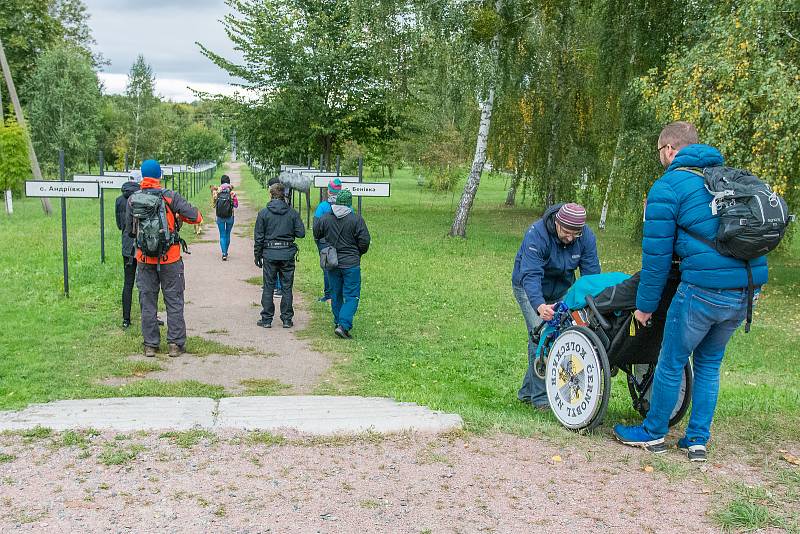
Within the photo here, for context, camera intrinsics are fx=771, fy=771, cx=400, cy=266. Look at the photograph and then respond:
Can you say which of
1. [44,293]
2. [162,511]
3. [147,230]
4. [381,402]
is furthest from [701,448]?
[44,293]

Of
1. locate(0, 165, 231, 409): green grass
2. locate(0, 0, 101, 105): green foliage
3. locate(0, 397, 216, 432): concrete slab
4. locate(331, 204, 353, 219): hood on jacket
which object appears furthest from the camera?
locate(0, 0, 101, 105): green foliage

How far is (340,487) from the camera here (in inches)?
165

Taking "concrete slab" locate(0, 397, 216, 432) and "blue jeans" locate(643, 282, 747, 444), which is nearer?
"blue jeans" locate(643, 282, 747, 444)

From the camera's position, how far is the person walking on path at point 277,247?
10.0 metres

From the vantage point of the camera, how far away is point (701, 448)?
186 inches

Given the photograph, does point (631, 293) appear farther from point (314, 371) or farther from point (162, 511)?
point (314, 371)

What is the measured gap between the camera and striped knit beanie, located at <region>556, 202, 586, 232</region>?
555 centimetres

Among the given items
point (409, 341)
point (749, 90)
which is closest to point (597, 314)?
point (409, 341)

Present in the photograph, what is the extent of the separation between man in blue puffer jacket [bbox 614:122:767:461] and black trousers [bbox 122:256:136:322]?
21.2 feet

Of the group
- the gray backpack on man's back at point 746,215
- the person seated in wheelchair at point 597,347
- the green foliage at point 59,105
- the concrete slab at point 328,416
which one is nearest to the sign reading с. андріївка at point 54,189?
the concrete slab at point 328,416

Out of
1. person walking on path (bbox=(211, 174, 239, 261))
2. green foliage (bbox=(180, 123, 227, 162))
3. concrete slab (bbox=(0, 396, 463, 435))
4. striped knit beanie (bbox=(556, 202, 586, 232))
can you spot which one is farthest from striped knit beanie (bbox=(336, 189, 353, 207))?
green foliage (bbox=(180, 123, 227, 162))

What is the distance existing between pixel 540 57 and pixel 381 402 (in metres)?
18.5

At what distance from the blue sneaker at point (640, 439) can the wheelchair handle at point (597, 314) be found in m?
0.68

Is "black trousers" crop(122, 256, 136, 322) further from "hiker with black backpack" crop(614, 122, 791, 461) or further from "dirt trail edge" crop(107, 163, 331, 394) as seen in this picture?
"hiker with black backpack" crop(614, 122, 791, 461)
